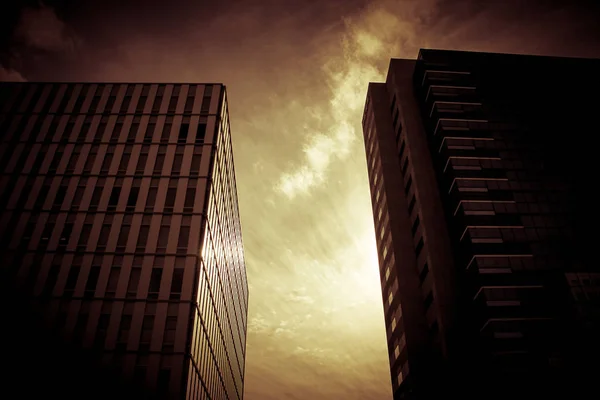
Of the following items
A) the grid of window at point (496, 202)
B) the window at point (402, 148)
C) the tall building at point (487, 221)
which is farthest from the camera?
the window at point (402, 148)

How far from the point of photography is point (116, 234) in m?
34.6

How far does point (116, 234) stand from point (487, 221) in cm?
3881

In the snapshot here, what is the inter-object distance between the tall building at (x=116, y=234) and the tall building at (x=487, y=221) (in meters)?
24.4

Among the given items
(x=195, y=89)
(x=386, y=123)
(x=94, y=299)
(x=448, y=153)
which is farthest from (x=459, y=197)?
(x=94, y=299)

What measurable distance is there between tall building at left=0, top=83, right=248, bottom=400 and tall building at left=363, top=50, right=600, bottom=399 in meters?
24.4

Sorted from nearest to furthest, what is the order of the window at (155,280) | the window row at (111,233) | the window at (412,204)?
the window at (155,280) → the window row at (111,233) → the window at (412,204)

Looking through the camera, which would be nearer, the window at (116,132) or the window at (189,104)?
the window at (116,132)

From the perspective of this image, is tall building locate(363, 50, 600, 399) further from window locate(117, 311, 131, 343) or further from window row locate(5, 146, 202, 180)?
window locate(117, 311, 131, 343)

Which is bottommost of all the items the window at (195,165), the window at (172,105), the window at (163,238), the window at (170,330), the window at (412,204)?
the window at (170,330)

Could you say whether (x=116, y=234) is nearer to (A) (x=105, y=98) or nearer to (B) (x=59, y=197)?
(B) (x=59, y=197)

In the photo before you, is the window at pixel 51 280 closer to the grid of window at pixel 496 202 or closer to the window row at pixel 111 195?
the window row at pixel 111 195

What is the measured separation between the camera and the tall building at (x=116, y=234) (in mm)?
29281

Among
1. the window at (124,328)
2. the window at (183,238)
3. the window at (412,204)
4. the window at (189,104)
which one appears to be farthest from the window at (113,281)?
the window at (412,204)

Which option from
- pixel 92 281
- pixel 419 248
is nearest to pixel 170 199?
pixel 92 281
